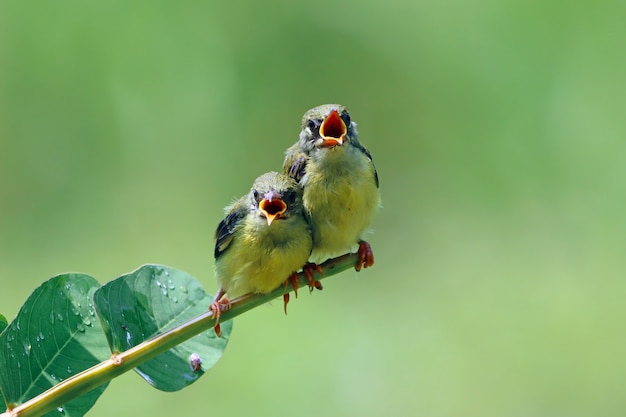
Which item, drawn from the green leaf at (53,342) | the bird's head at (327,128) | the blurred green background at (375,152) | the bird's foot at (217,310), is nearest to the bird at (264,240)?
the bird's head at (327,128)

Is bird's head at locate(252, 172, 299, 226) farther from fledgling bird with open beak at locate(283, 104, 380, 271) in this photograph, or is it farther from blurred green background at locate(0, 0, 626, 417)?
blurred green background at locate(0, 0, 626, 417)

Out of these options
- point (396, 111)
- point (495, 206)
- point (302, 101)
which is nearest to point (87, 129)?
point (302, 101)

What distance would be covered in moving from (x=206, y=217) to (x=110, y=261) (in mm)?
707

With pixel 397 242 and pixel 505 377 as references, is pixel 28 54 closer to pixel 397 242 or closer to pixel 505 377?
pixel 397 242

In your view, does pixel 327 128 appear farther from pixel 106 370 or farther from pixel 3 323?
pixel 106 370

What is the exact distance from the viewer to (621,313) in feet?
18.2

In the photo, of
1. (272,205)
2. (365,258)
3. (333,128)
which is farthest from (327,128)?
(365,258)

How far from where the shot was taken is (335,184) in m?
2.54

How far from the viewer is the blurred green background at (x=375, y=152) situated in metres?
5.60

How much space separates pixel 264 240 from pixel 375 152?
12.3ft

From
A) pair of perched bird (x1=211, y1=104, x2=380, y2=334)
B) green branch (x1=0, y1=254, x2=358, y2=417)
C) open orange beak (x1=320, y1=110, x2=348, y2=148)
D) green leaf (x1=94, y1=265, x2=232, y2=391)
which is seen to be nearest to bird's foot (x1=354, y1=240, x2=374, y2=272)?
pair of perched bird (x1=211, y1=104, x2=380, y2=334)

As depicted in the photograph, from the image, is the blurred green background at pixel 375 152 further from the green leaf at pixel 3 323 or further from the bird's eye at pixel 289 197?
the green leaf at pixel 3 323

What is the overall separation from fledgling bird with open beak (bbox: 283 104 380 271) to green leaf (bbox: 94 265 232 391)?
0.71 m

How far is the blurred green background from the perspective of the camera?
18.4 feet
